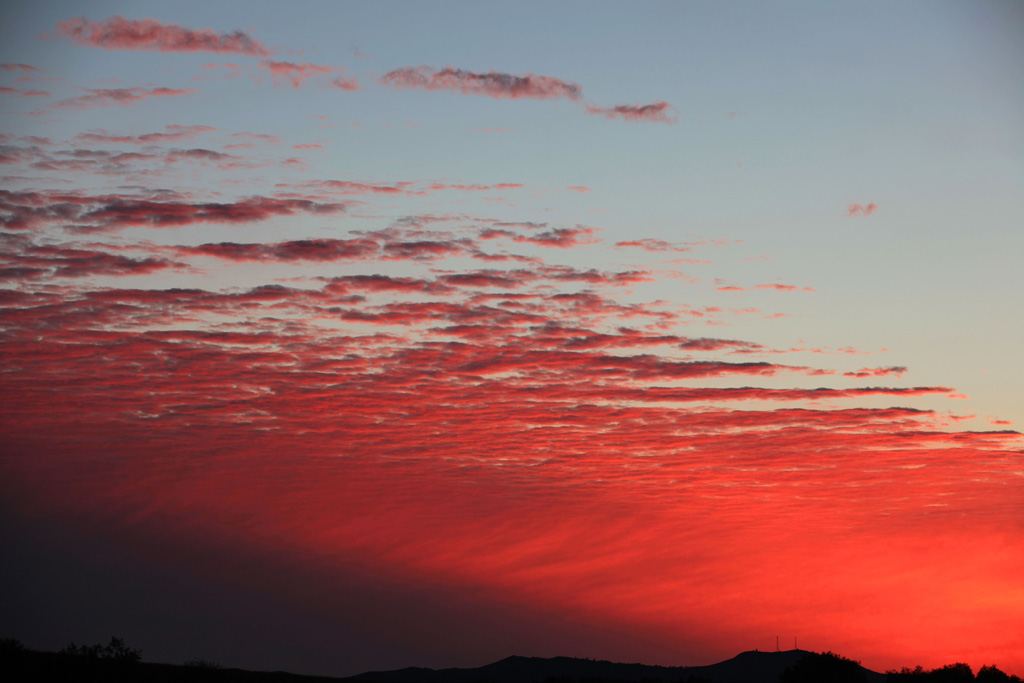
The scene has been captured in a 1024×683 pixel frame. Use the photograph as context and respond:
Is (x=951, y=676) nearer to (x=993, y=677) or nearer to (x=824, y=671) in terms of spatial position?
(x=993, y=677)

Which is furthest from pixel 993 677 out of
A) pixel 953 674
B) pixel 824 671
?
pixel 824 671

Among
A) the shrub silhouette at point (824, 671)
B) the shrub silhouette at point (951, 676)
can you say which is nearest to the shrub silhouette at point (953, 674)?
the shrub silhouette at point (951, 676)

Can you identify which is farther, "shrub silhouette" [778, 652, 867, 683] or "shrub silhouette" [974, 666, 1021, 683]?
"shrub silhouette" [974, 666, 1021, 683]

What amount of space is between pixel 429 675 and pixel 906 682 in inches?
4586

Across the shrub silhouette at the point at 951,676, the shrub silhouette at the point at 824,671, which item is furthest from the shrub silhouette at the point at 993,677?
the shrub silhouette at the point at 824,671

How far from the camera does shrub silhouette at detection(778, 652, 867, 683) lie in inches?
3413

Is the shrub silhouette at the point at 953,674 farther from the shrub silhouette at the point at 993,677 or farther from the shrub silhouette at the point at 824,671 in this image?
the shrub silhouette at the point at 824,671

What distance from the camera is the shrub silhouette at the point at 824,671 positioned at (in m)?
86.7

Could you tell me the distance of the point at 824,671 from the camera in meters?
87.7

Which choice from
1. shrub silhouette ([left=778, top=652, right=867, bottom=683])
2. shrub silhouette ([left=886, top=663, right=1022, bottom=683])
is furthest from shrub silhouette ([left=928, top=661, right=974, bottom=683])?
shrub silhouette ([left=778, top=652, right=867, bottom=683])

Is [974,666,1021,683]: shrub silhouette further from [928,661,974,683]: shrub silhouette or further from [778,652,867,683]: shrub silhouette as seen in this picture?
[778,652,867,683]: shrub silhouette

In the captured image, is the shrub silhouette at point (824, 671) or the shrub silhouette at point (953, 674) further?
the shrub silhouette at point (953, 674)

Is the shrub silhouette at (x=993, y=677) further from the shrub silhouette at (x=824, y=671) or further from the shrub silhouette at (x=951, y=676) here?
the shrub silhouette at (x=824, y=671)

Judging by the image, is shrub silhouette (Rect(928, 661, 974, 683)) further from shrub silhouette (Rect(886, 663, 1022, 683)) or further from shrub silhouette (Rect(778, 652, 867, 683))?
shrub silhouette (Rect(778, 652, 867, 683))
